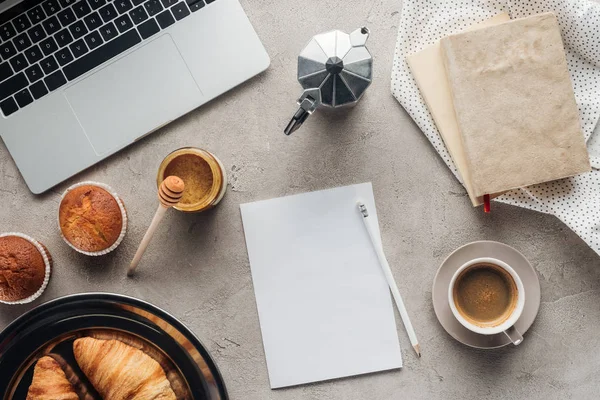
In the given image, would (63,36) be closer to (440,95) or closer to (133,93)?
(133,93)

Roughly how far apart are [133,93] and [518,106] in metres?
0.54

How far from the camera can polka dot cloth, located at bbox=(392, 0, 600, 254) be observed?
3.03ft

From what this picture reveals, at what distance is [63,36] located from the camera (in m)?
0.92

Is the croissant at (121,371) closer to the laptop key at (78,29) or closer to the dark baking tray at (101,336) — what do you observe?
the dark baking tray at (101,336)

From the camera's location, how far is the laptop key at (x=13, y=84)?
911mm

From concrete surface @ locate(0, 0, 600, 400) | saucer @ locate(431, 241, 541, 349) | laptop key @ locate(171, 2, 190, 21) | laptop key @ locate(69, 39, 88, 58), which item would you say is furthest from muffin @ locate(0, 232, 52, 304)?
saucer @ locate(431, 241, 541, 349)

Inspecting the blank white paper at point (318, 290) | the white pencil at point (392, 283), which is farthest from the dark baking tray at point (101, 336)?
the white pencil at point (392, 283)

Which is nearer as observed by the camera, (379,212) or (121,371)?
(121,371)

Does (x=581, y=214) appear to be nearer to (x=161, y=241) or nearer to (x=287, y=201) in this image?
(x=287, y=201)

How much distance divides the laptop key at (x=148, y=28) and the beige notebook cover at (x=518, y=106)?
42 centimetres

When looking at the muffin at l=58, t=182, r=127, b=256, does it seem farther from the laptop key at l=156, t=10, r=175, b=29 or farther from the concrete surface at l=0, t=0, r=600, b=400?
the laptop key at l=156, t=10, r=175, b=29

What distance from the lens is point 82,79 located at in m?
0.92

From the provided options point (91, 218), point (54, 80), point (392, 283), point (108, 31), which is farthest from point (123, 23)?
point (392, 283)

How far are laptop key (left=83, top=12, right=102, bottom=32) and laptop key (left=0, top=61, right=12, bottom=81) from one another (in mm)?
126
